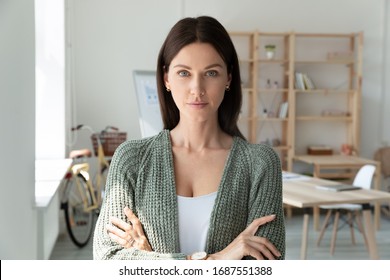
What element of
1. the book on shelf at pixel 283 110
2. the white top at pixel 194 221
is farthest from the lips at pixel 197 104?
the book on shelf at pixel 283 110

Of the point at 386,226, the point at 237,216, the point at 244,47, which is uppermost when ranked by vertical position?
the point at 244,47

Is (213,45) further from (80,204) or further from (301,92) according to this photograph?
(301,92)

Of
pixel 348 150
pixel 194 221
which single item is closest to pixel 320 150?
pixel 348 150

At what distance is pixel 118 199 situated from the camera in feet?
4.27

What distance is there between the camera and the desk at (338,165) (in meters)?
5.93

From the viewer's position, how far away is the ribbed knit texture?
127 centimetres

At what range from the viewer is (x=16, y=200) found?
2424mm

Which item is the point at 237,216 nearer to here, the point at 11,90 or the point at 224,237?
the point at 224,237

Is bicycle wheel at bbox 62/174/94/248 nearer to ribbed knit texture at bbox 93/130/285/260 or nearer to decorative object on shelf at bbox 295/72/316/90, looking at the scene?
decorative object on shelf at bbox 295/72/316/90

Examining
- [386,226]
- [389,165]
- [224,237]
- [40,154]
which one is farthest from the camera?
[389,165]

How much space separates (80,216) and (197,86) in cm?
428

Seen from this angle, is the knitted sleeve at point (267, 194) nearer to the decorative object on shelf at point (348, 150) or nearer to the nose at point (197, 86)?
the nose at point (197, 86)
